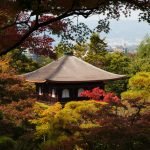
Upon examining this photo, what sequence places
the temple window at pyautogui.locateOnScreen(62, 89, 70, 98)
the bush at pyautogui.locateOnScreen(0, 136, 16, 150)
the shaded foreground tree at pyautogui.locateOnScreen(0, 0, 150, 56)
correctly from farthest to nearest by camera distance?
the temple window at pyautogui.locateOnScreen(62, 89, 70, 98) < the bush at pyautogui.locateOnScreen(0, 136, 16, 150) < the shaded foreground tree at pyautogui.locateOnScreen(0, 0, 150, 56)

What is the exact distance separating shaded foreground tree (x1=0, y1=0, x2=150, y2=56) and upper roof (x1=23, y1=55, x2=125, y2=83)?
2371 cm

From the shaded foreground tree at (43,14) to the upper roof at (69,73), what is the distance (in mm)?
23714

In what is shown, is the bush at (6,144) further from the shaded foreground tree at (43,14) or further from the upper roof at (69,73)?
the upper roof at (69,73)

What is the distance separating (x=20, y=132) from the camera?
1617 cm

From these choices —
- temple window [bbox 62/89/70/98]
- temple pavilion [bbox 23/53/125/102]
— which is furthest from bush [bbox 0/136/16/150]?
temple window [bbox 62/89/70/98]

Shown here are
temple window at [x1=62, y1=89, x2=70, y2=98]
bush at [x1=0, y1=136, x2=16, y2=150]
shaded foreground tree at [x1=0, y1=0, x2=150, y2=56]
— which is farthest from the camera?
temple window at [x1=62, y1=89, x2=70, y2=98]

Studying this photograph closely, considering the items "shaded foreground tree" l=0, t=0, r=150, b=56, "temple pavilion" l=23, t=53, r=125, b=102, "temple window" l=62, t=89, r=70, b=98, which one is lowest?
"temple window" l=62, t=89, r=70, b=98

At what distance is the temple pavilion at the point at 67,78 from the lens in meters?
34.3

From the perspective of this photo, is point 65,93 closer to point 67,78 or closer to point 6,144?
point 67,78

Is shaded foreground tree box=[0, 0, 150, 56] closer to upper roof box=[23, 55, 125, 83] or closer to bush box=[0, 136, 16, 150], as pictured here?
bush box=[0, 136, 16, 150]

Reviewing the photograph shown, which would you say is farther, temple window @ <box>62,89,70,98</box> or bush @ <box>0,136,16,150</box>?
temple window @ <box>62,89,70,98</box>

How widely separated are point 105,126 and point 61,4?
127 inches

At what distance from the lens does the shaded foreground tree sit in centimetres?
807

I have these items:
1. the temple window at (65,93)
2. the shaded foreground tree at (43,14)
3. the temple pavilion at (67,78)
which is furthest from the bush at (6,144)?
the temple window at (65,93)
